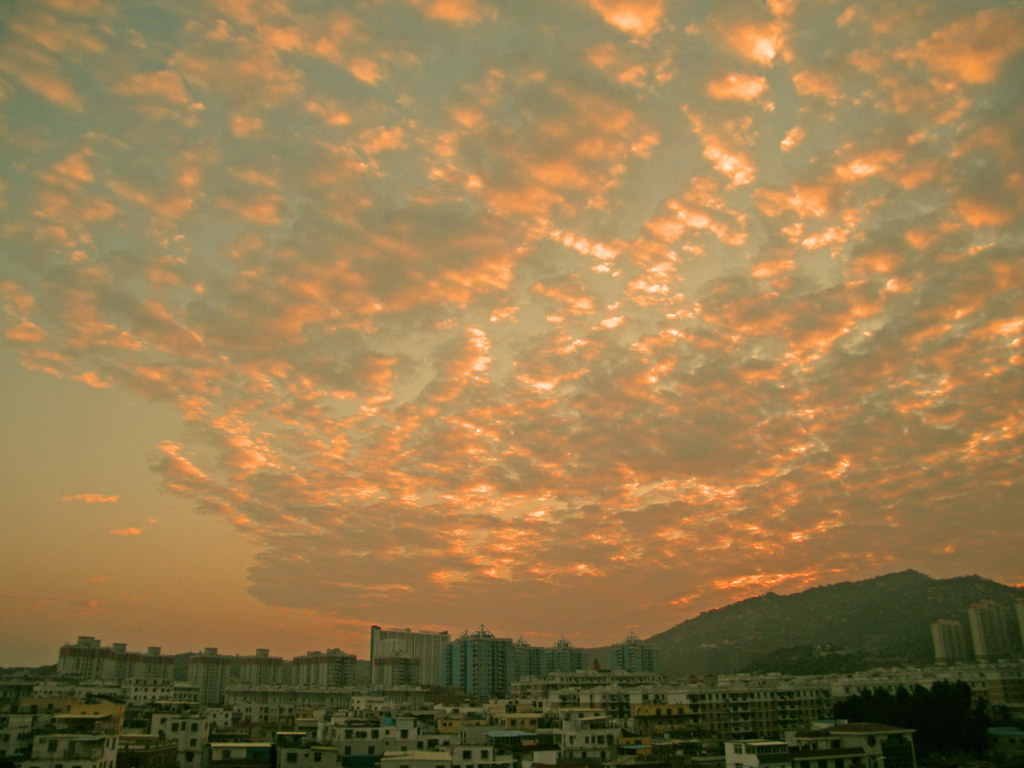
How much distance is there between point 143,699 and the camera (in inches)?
3669

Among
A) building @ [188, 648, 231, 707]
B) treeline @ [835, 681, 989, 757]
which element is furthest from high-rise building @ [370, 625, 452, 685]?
treeline @ [835, 681, 989, 757]

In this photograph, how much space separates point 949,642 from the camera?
168 meters

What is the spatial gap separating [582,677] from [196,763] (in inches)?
2455

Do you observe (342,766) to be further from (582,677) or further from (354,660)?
(354,660)

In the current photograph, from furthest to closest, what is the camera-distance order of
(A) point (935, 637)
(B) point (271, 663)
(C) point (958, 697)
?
(A) point (935, 637), (B) point (271, 663), (C) point (958, 697)

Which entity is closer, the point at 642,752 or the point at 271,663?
the point at 642,752

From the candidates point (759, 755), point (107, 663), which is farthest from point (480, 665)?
point (759, 755)

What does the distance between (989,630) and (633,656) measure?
270 feet

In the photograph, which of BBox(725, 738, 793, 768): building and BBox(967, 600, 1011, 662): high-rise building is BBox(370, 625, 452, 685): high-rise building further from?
BBox(725, 738, 793, 768): building

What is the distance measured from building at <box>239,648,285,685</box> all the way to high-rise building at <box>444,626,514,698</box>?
117ft

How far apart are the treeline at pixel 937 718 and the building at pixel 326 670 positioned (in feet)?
375

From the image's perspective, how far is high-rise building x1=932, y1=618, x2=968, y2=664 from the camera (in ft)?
547

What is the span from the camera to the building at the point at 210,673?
458ft

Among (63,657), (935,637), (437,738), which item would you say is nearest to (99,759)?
(437,738)
